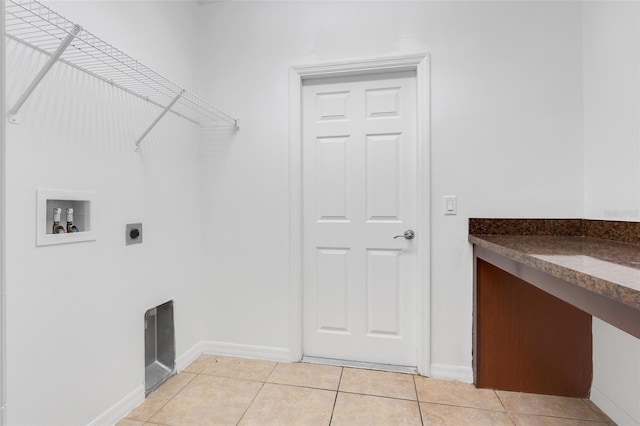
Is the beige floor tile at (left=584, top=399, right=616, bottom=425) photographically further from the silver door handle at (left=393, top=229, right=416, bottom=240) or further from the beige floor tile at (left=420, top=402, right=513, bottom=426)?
the silver door handle at (left=393, top=229, right=416, bottom=240)

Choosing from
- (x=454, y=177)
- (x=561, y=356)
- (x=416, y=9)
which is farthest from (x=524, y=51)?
(x=561, y=356)

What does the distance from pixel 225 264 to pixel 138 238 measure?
2.17 ft

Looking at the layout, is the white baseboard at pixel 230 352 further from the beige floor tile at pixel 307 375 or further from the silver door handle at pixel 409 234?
the silver door handle at pixel 409 234

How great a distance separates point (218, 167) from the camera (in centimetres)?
223

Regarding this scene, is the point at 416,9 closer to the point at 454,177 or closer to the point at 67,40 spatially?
the point at 454,177

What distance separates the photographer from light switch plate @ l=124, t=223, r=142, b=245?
1.63 meters

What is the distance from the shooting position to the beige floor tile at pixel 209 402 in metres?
1.55

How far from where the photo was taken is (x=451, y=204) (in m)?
1.91

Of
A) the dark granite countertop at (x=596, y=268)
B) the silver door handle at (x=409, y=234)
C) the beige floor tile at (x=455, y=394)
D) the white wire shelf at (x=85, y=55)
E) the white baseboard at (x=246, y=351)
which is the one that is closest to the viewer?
the dark granite countertop at (x=596, y=268)

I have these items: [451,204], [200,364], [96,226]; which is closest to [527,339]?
[451,204]

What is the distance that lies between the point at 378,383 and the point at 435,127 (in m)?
1.58

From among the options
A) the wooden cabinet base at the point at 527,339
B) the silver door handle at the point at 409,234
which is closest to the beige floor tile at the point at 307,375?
the wooden cabinet base at the point at 527,339

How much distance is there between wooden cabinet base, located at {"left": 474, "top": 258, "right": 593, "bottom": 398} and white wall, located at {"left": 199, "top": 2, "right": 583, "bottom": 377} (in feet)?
0.39

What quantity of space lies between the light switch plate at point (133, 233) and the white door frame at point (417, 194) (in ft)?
2.90
